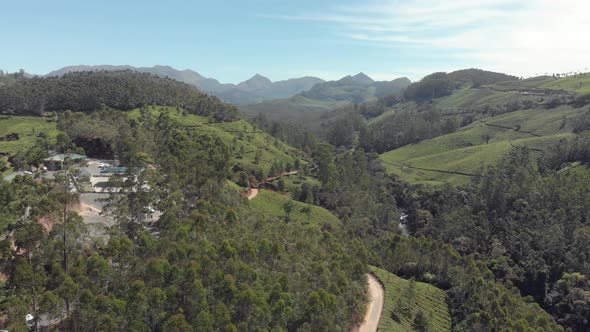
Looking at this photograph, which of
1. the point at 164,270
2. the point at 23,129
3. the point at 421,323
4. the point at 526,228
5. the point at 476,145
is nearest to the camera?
the point at 164,270

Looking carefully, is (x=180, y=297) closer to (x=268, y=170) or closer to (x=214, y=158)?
(x=214, y=158)

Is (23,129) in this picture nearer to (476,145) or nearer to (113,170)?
(113,170)

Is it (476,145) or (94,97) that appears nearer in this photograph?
(94,97)

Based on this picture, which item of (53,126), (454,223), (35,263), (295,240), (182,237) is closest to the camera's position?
(35,263)

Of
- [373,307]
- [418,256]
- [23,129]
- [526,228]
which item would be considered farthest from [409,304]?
[23,129]

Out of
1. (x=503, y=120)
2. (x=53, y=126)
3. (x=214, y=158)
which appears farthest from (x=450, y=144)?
(x=53, y=126)

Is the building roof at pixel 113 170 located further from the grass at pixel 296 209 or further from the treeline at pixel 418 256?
the treeline at pixel 418 256
